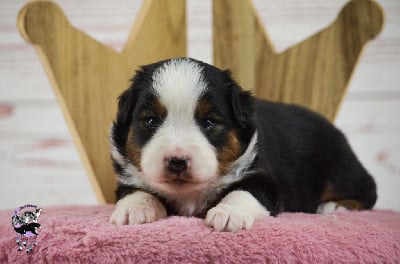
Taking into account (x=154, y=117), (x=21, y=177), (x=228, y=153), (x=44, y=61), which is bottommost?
(x=21, y=177)

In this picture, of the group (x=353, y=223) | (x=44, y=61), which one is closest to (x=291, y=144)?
(x=353, y=223)

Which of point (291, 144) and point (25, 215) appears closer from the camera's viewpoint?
point (25, 215)

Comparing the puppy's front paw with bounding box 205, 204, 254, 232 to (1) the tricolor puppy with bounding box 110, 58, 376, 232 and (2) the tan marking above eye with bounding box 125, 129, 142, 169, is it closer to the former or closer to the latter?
(1) the tricolor puppy with bounding box 110, 58, 376, 232

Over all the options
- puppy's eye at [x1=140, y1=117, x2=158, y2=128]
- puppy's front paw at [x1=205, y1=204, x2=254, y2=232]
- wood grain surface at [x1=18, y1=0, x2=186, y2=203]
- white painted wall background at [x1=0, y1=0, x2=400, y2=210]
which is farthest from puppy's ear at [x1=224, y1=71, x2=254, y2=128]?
white painted wall background at [x1=0, y1=0, x2=400, y2=210]

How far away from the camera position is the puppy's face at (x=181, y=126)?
180 centimetres

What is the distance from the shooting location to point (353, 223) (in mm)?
1889

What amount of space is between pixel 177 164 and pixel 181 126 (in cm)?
18

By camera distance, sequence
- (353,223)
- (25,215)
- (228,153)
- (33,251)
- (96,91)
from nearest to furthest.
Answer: (33,251) < (25,215) < (353,223) < (228,153) < (96,91)

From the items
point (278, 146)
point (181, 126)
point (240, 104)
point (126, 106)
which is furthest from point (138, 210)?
point (278, 146)

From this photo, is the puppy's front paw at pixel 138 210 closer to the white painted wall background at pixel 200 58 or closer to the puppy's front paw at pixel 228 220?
the puppy's front paw at pixel 228 220

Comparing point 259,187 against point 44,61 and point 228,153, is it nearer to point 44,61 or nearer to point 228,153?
point 228,153

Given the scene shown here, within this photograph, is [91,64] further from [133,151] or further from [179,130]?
[179,130]

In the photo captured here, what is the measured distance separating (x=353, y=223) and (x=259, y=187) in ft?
1.30

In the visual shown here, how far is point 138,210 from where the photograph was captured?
1.84m
